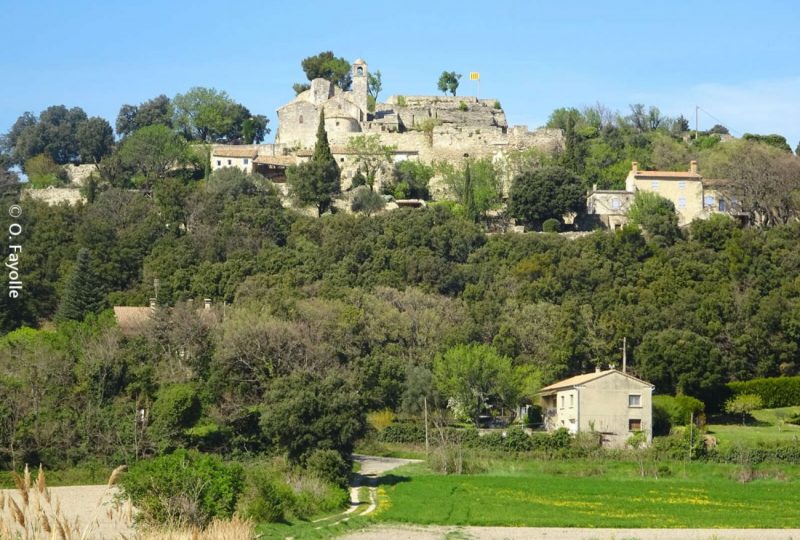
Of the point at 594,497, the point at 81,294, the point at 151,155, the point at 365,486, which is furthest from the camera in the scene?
the point at 151,155

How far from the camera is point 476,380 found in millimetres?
50844

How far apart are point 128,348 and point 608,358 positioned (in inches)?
838

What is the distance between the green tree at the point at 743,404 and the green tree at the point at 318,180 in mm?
31722

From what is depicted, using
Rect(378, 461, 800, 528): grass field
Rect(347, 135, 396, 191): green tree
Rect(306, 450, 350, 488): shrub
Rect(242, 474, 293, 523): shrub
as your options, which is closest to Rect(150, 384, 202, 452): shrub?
Rect(306, 450, 350, 488): shrub

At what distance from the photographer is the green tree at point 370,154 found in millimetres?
80250

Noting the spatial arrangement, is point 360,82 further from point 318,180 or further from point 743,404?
point 743,404

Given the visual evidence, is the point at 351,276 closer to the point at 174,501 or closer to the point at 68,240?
the point at 68,240

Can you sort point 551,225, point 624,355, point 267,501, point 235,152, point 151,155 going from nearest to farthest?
point 267,501 < point 624,355 < point 551,225 < point 151,155 < point 235,152

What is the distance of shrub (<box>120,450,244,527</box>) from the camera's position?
84.1 ft

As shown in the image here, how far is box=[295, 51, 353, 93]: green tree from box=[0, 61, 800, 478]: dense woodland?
18.3 meters

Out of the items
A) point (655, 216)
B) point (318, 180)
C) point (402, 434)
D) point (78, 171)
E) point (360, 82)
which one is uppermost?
point (360, 82)

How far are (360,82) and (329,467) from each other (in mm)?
61544

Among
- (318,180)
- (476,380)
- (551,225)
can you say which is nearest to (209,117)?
(318,180)

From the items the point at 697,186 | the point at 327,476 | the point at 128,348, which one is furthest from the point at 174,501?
the point at 697,186
